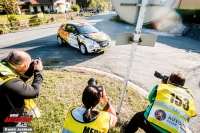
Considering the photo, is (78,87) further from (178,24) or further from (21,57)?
(178,24)

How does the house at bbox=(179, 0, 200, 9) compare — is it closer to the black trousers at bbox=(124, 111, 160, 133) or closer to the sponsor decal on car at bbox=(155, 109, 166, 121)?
the black trousers at bbox=(124, 111, 160, 133)

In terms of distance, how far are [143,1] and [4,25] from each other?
705 inches

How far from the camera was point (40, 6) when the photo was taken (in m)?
41.9

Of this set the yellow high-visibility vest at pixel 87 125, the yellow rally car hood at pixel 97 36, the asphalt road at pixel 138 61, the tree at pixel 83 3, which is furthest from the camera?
the tree at pixel 83 3

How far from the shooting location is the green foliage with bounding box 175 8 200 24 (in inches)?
607

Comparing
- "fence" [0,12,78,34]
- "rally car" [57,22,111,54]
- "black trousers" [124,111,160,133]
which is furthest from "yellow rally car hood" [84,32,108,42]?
"fence" [0,12,78,34]

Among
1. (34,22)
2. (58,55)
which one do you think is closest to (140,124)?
(58,55)

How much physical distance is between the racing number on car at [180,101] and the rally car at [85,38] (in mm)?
5723

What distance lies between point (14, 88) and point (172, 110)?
2.08 m

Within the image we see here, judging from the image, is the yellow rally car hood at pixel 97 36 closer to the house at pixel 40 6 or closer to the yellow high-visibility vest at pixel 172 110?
the yellow high-visibility vest at pixel 172 110

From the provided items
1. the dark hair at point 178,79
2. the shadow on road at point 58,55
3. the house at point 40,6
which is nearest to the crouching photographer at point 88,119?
the dark hair at point 178,79

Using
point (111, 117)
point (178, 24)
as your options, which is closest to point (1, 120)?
point (111, 117)

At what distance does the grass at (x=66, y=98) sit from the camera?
3.36m

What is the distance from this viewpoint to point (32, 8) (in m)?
40.2
